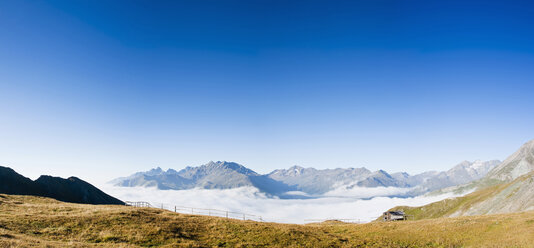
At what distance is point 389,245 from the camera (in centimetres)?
3831

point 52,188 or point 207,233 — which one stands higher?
point 52,188

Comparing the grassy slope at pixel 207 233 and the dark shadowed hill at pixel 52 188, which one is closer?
the grassy slope at pixel 207 233

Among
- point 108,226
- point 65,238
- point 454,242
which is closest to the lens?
point 65,238

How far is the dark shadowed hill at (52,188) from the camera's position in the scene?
4449 inches

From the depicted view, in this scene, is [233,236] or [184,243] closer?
[184,243]

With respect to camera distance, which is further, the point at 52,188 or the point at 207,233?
the point at 52,188

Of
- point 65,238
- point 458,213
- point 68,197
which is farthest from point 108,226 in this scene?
point 458,213

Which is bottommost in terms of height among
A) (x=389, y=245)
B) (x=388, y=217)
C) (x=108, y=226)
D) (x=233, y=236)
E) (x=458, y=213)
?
(x=458, y=213)

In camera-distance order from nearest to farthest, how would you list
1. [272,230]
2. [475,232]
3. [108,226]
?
[108,226] < [475,232] < [272,230]

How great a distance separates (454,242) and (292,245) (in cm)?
2371

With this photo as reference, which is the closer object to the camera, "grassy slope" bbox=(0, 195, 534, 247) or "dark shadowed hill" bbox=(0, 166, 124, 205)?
"grassy slope" bbox=(0, 195, 534, 247)

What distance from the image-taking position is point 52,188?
132 meters

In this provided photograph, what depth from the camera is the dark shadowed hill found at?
371 feet

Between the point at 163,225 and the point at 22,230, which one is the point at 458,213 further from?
A: the point at 22,230
